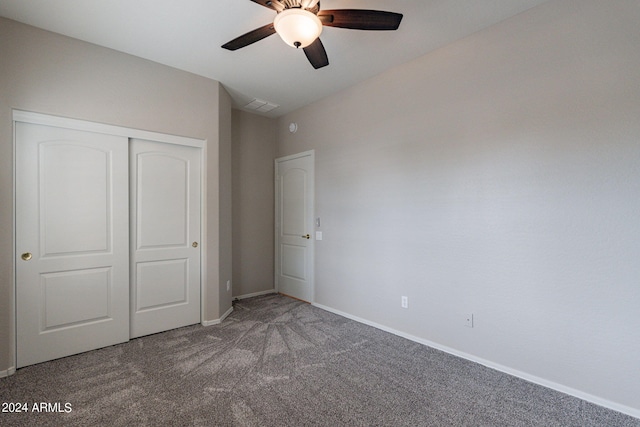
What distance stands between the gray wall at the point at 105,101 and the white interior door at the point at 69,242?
Answer: 0.36 ft

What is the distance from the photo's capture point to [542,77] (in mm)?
2289

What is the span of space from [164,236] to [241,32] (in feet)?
7.26

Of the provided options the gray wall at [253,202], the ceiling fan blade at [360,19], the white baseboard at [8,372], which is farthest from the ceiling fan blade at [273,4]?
the white baseboard at [8,372]

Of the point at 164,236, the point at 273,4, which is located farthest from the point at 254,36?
the point at 164,236

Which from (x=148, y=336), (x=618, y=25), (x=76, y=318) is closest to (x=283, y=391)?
(x=148, y=336)

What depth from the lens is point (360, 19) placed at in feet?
6.14

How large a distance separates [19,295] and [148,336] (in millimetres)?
1146

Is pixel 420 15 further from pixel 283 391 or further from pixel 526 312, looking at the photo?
pixel 283 391

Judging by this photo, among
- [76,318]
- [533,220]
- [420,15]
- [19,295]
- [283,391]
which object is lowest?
[283,391]

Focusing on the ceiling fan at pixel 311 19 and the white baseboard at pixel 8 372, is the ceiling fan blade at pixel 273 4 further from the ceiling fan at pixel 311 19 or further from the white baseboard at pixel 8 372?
the white baseboard at pixel 8 372

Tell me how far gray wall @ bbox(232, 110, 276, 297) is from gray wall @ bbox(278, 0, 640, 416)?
6.10ft

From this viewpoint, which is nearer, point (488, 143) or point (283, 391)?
point (283, 391)

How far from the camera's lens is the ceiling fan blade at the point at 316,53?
2100 millimetres

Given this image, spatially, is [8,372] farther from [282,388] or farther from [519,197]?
[519,197]
